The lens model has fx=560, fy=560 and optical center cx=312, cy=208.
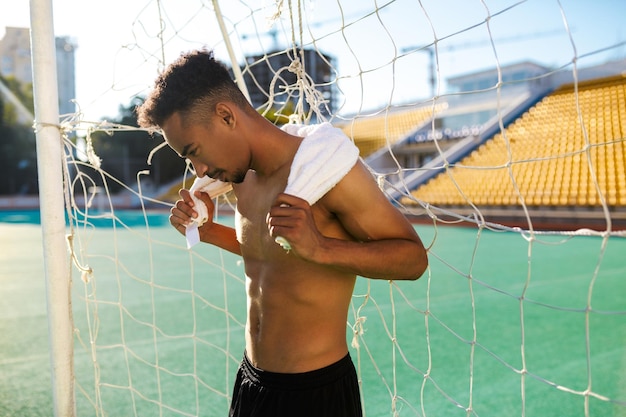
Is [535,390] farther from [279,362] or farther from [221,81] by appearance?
[221,81]

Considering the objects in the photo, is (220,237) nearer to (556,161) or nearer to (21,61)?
(556,161)

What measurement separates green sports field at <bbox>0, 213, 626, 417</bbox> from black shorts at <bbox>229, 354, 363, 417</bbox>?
0.45 meters

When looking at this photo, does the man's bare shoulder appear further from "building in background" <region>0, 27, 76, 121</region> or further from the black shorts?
"building in background" <region>0, 27, 76, 121</region>

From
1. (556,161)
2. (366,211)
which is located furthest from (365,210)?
(556,161)

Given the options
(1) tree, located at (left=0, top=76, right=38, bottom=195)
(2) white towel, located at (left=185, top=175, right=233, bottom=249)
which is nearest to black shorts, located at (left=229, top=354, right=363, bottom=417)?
(2) white towel, located at (left=185, top=175, right=233, bottom=249)

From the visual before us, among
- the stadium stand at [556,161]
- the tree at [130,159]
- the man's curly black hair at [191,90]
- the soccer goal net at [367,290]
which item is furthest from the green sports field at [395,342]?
the tree at [130,159]

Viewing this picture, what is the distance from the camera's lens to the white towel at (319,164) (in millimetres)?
1268

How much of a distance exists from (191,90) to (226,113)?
10 centimetres

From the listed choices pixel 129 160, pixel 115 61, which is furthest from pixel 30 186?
pixel 115 61

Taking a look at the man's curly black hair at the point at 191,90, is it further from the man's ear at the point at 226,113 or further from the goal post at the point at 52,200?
the goal post at the point at 52,200

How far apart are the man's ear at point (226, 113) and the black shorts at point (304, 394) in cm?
64

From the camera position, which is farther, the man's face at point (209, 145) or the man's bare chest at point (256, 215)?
the man's bare chest at point (256, 215)

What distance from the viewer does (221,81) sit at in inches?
54.3

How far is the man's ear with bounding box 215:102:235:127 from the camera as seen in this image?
4.42 ft
